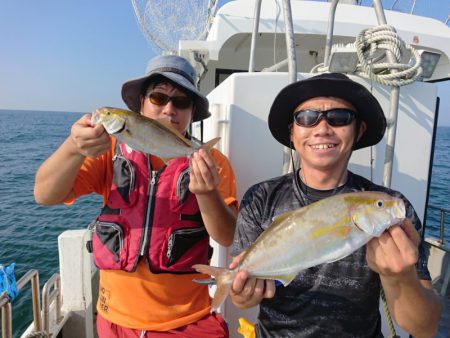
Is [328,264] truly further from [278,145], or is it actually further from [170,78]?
[170,78]

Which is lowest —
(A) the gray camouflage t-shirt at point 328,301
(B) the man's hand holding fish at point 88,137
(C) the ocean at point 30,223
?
(C) the ocean at point 30,223

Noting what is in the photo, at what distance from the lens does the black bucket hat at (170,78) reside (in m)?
2.44

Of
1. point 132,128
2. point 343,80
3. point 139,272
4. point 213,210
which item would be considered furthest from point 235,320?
point 343,80

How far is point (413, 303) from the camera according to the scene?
1754 millimetres

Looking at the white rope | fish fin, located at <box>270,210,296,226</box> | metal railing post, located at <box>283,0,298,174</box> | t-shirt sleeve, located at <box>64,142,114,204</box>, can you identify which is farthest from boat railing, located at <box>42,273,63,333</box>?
the white rope

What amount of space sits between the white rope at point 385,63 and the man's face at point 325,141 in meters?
0.93

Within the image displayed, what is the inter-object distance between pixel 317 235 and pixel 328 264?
52 cm

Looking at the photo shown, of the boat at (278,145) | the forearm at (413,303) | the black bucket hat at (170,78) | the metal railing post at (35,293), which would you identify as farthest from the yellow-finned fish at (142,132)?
the metal railing post at (35,293)

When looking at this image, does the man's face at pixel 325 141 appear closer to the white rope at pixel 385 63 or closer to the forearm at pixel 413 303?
the forearm at pixel 413 303

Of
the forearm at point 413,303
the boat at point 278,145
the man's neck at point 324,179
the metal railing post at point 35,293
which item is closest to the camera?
the forearm at point 413,303

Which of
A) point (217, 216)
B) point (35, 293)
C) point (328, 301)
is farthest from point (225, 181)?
point (35, 293)

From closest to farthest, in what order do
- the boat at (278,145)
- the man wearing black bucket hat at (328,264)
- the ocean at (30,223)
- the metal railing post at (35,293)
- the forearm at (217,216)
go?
the man wearing black bucket hat at (328,264) < the forearm at (217,216) < the boat at (278,145) < the metal railing post at (35,293) < the ocean at (30,223)

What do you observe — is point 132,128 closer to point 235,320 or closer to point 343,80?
point 343,80

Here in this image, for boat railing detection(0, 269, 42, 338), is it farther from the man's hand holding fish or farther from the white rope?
the white rope
